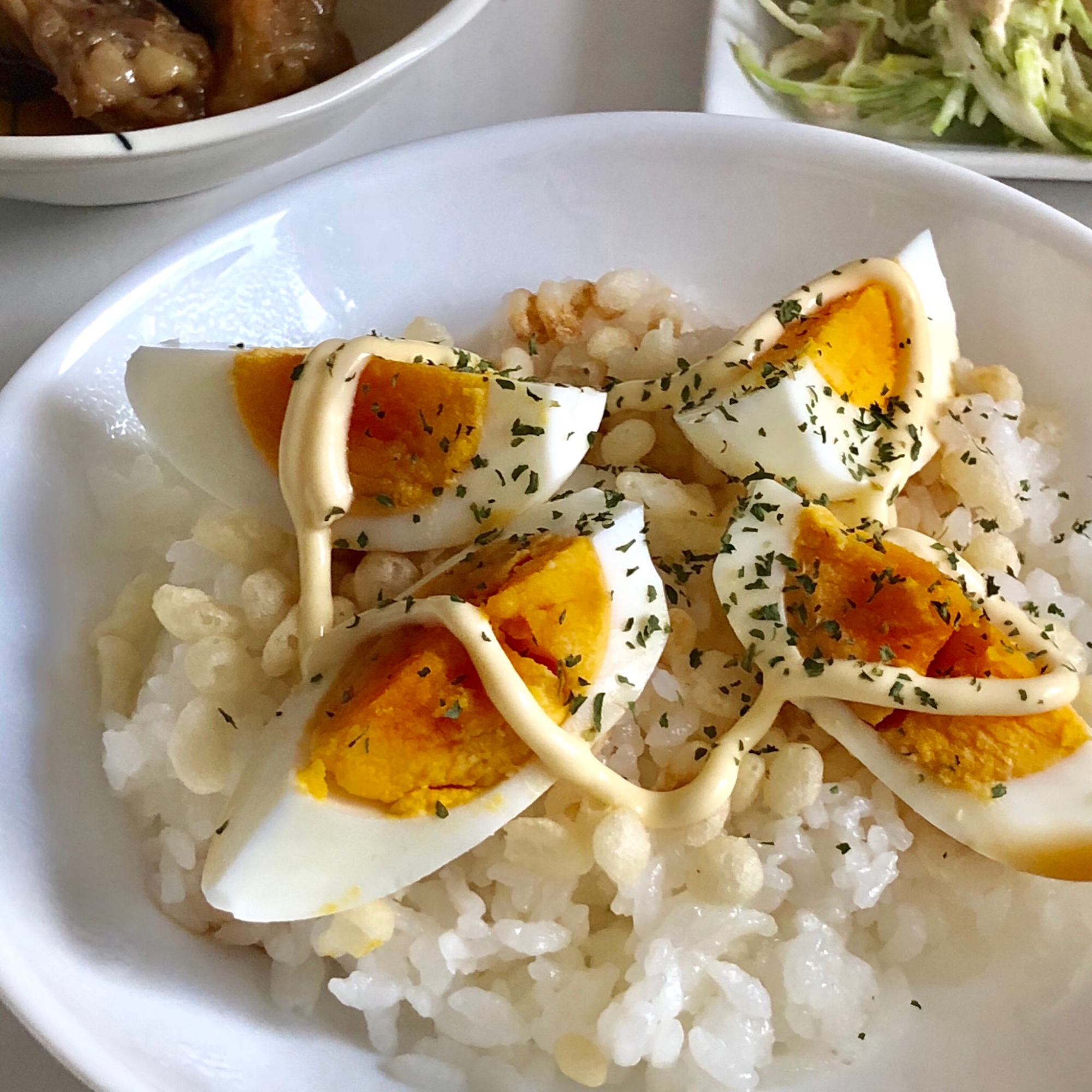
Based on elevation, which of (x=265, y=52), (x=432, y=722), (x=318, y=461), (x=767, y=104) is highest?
(x=265, y=52)

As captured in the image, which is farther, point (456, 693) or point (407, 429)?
point (407, 429)

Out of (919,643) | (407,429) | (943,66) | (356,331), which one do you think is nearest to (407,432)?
(407,429)

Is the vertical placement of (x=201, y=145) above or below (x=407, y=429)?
above

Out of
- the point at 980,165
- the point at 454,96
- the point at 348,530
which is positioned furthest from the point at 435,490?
the point at 980,165

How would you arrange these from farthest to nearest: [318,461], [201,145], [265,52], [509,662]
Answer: [265,52]
[201,145]
[318,461]
[509,662]

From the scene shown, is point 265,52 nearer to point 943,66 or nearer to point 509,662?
point 509,662

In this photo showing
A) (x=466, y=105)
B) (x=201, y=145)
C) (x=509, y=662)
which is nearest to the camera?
(x=509, y=662)

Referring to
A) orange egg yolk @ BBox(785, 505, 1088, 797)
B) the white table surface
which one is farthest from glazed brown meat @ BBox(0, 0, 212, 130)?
orange egg yolk @ BBox(785, 505, 1088, 797)
